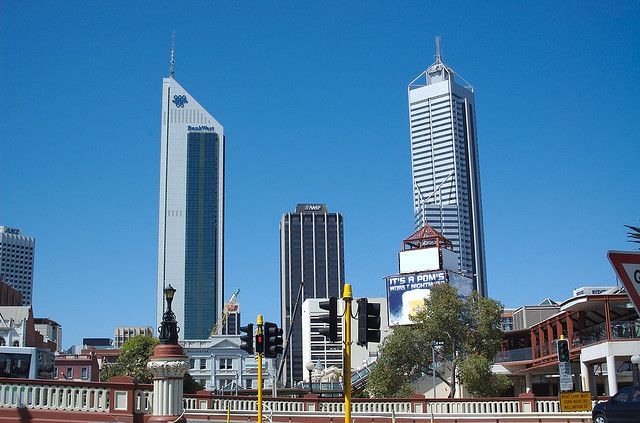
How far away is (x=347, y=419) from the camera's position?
1720 cm

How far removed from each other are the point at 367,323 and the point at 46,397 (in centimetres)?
1009

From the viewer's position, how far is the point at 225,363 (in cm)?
16925

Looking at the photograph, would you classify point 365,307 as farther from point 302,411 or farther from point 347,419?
point 302,411

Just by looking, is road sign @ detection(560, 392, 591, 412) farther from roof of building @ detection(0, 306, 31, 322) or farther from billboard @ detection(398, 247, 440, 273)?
roof of building @ detection(0, 306, 31, 322)

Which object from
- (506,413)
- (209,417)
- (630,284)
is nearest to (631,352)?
(506,413)

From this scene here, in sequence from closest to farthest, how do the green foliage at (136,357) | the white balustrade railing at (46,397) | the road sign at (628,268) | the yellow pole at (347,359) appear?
the road sign at (628,268), the yellow pole at (347,359), the white balustrade railing at (46,397), the green foliage at (136,357)

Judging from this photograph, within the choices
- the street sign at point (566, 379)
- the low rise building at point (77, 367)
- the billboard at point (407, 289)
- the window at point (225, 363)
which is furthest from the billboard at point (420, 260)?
the street sign at point (566, 379)

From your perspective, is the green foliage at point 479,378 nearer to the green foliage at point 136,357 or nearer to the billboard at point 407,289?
the green foliage at point 136,357

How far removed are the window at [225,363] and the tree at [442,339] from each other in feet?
361

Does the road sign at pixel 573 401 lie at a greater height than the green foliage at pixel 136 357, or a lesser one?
lesser

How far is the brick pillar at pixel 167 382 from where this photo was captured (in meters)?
21.9

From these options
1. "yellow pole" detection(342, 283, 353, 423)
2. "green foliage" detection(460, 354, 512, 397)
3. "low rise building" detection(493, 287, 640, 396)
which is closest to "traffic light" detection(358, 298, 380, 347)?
"yellow pole" detection(342, 283, 353, 423)

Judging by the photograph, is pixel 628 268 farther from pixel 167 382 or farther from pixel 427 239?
pixel 427 239

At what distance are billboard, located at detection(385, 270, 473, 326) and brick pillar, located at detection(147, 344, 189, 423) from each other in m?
92.6
